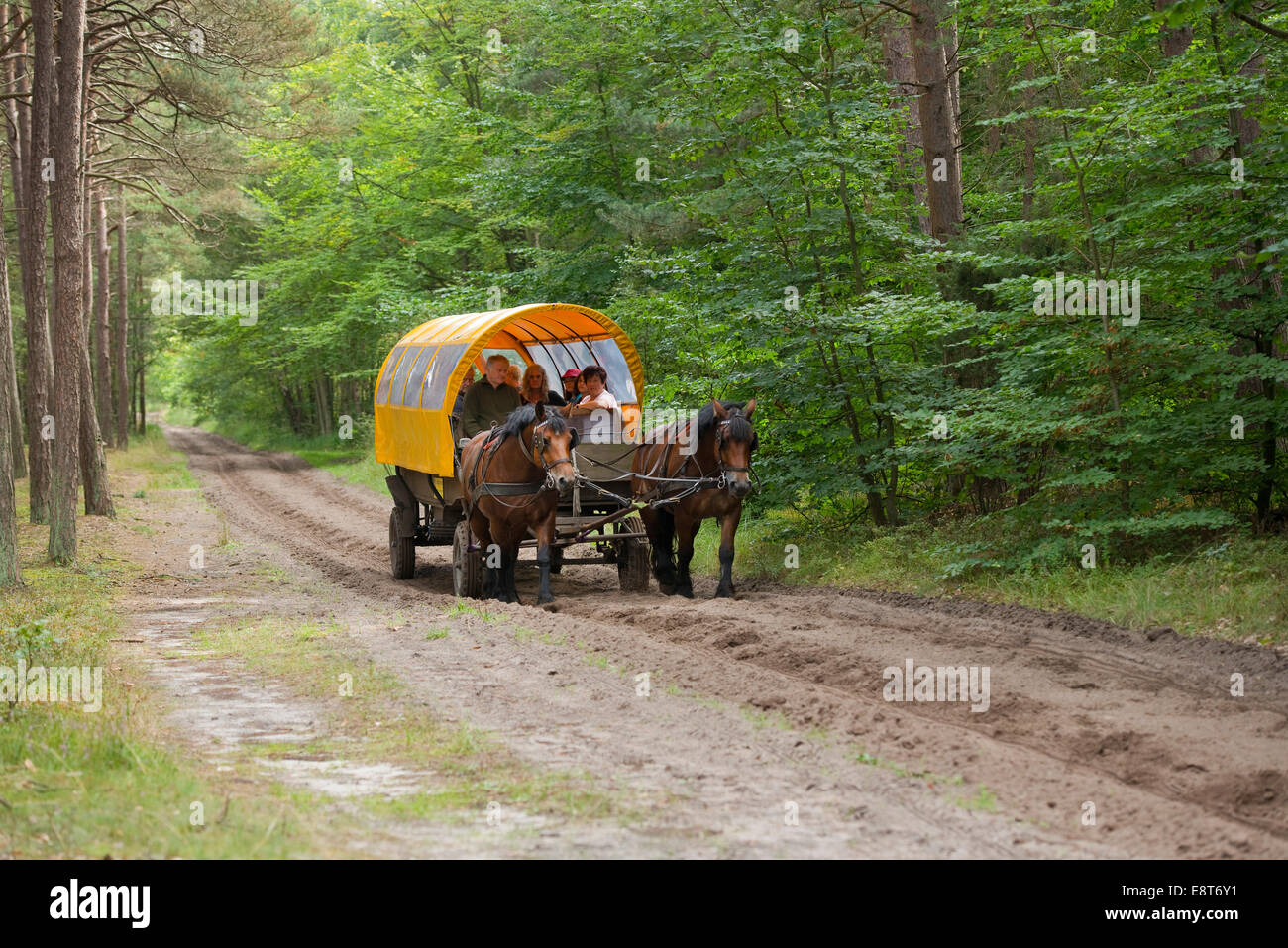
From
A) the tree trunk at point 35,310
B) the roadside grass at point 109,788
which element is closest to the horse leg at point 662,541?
the roadside grass at point 109,788

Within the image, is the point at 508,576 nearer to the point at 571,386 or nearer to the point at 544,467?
the point at 544,467

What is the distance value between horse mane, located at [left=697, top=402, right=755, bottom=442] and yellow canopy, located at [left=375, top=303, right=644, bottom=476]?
60.2 inches

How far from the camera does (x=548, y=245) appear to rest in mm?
29234

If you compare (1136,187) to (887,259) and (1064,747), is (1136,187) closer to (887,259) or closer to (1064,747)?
(887,259)

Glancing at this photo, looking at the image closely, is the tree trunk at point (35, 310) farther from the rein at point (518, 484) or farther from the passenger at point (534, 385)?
the rein at point (518, 484)

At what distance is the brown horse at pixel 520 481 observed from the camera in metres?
12.3

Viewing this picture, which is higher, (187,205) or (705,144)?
(187,205)

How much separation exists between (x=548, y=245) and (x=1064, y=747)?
2419cm

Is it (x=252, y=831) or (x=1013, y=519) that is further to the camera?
(x=1013, y=519)

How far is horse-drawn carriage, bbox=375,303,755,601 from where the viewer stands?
12625 mm

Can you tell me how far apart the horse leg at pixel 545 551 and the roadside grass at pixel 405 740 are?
2.08m

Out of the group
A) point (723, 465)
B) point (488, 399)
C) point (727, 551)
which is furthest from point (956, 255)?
point (488, 399)

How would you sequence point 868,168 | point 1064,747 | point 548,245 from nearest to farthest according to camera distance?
point 1064,747
point 868,168
point 548,245
